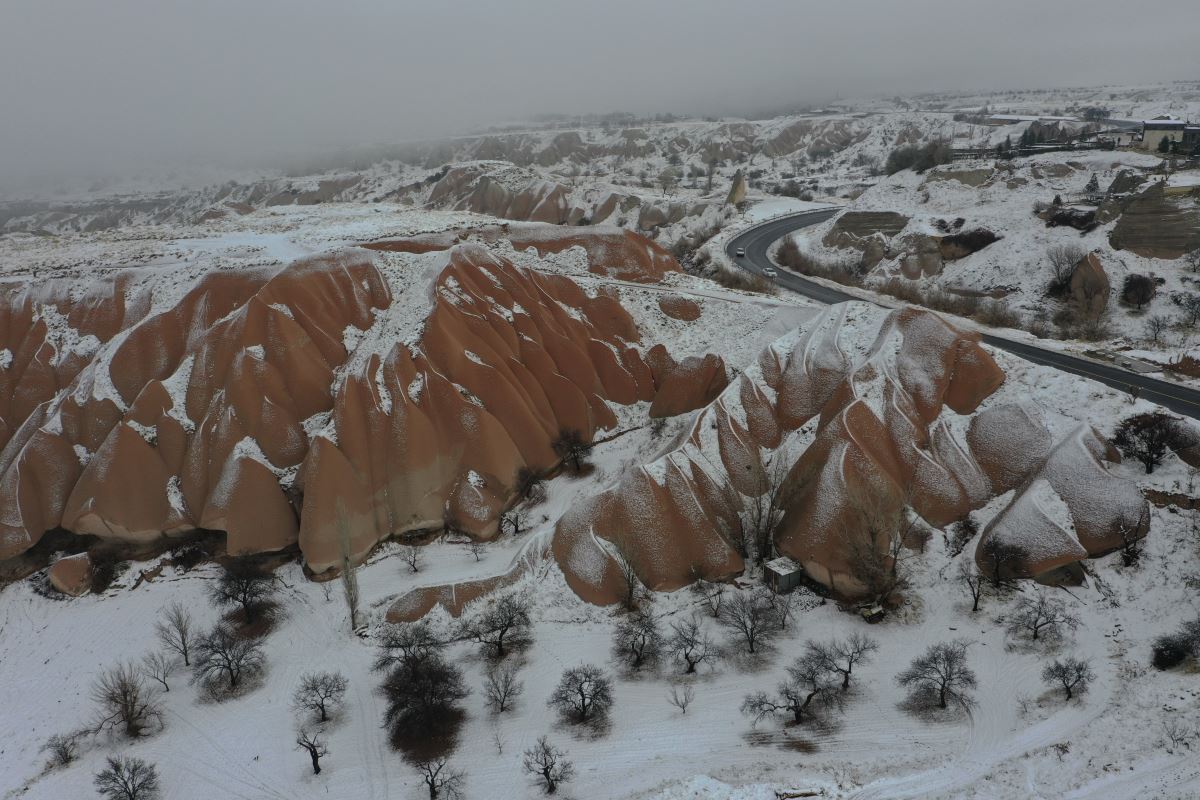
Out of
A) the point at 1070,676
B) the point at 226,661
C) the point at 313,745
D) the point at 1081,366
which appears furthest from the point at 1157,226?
the point at 226,661

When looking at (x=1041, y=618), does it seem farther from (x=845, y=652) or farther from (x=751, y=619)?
(x=751, y=619)

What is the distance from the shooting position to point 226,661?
3056 centimetres

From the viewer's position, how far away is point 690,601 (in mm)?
33500

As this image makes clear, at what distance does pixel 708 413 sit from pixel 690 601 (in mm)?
12182

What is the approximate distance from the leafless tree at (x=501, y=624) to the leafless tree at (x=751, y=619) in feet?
33.6

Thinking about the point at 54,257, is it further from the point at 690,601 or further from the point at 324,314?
the point at 690,601

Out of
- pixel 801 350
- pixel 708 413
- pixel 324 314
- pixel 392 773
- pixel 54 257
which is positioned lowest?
pixel 392 773

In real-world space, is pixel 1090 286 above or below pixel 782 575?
above

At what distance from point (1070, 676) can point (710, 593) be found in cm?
1541

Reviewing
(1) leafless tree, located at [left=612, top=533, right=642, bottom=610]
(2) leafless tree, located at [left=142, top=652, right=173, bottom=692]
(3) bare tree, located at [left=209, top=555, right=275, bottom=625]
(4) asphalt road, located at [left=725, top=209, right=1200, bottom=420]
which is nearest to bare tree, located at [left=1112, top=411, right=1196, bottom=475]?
(4) asphalt road, located at [left=725, top=209, right=1200, bottom=420]

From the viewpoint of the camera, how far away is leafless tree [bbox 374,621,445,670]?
30531 mm

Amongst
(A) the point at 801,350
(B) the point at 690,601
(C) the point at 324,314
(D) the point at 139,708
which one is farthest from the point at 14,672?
(A) the point at 801,350

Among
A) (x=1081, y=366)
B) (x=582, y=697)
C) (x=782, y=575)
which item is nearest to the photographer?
(x=582, y=697)

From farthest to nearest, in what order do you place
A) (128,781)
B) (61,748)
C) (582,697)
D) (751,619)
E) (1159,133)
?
(1159,133), (751,619), (61,748), (582,697), (128,781)
